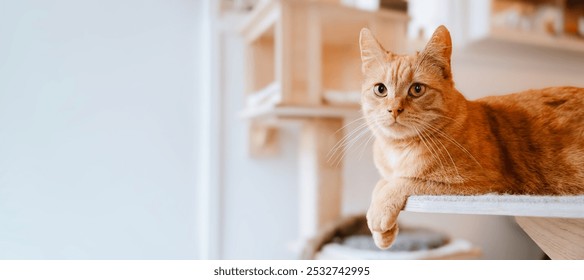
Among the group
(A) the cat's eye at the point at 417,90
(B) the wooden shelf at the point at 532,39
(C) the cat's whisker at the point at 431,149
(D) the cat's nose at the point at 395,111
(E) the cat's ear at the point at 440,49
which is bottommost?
(C) the cat's whisker at the point at 431,149

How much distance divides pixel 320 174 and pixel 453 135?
57 cm

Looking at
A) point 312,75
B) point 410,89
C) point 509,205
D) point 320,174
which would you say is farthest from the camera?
point 320,174

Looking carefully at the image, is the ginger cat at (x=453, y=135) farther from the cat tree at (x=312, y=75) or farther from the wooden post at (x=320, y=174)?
the wooden post at (x=320, y=174)

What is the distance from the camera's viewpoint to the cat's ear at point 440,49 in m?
0.50

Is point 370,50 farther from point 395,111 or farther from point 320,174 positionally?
point 320,174

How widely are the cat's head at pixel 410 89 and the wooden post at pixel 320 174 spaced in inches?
20.3

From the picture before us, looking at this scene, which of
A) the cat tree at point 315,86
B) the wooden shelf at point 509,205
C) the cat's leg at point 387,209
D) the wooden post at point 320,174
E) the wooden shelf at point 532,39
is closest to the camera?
the wooden shelf at point 509,205

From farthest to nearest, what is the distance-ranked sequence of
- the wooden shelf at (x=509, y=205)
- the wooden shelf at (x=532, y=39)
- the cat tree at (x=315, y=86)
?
the wooden shelf at (x=532, y=39) → the cat tree at (x=315, y=86) → the wooden shelf at (x=509, y=205)

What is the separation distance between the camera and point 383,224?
52 centimetres

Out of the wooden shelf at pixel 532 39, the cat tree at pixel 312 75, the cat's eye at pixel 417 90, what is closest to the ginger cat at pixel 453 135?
the cat's eye at pixel 417 90

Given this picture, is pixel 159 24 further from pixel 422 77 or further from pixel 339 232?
pixel 422 77

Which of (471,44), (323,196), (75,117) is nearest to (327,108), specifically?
(323,196)

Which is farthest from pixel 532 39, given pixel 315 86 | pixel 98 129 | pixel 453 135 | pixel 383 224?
pixel 98 129

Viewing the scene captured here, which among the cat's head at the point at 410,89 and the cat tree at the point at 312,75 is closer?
the cat's head at the point at 410,89
